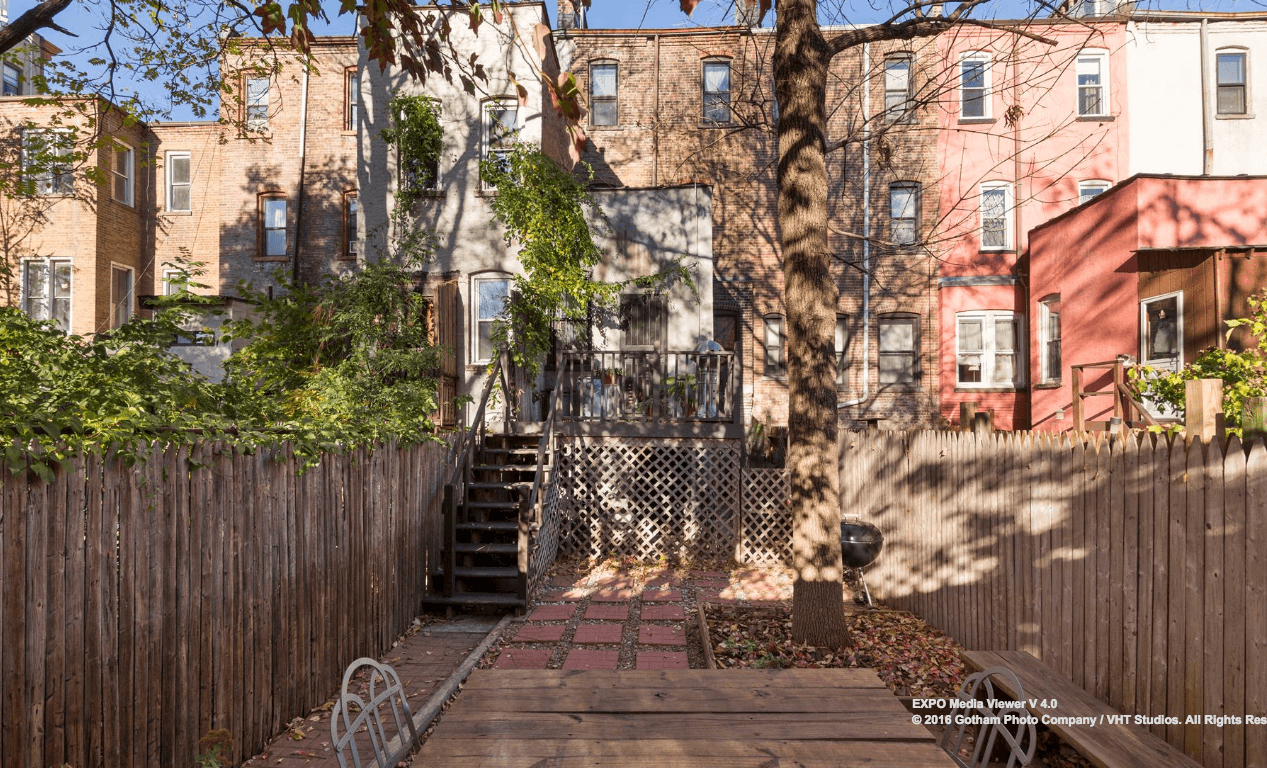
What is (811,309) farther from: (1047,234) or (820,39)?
(1047,234)

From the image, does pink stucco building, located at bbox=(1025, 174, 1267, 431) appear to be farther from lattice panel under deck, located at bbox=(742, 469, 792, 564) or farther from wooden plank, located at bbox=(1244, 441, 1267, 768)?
wooden plank, located at bbox=(1244, 441, 1267, 768)

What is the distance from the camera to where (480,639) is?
700 cm

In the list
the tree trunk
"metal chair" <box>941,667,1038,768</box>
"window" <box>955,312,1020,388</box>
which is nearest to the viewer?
"metal chair" <box>941,667,1038,768</box>

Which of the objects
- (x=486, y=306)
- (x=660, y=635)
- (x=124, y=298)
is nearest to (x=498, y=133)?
(x=486, y=306)

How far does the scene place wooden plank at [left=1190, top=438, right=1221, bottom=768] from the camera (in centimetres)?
332

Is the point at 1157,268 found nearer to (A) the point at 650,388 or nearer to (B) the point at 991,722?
(A) the point at 650,388

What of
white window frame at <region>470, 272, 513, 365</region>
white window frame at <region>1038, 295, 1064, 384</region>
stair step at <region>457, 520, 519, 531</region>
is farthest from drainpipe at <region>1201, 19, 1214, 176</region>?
stair step at <region>457, 520, 519, 531</region>

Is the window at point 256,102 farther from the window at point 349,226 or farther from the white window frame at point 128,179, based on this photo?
the white window frame at point 128,179

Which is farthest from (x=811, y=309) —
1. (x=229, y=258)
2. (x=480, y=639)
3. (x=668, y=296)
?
(x=229, y=258)

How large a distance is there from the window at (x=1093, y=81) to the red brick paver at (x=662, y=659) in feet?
57.4

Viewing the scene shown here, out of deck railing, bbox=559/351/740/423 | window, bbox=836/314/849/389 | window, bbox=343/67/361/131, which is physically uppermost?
window, bbox=343/67/361/131

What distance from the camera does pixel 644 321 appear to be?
43.8 feet

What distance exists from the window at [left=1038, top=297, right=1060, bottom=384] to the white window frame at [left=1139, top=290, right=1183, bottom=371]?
9.73 ft

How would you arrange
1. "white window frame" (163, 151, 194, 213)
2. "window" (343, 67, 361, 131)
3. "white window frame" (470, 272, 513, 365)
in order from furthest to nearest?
"white window frame" (163, 151, 194, 213)
"window" (343, 67, 361, 131)
"white window frame" (470, 272, 513, 365)
